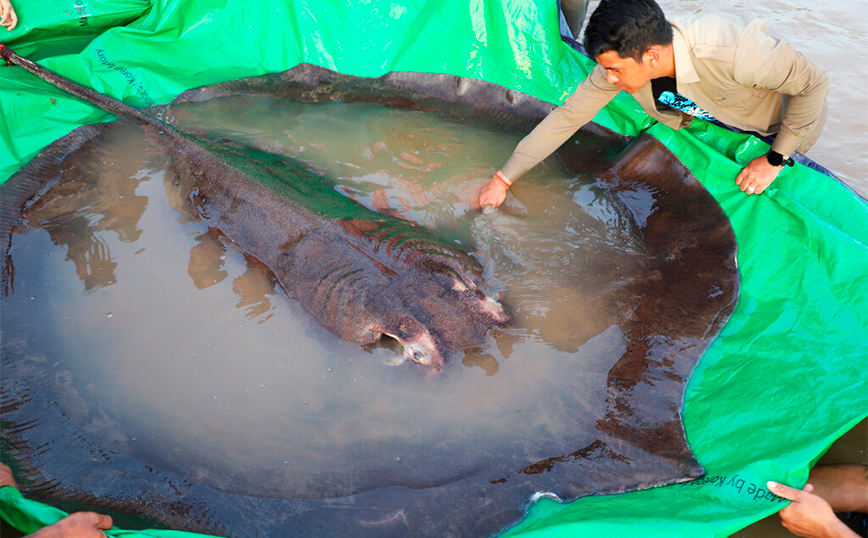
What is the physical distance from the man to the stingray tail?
3.06m

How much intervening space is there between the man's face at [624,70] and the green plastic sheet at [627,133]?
893mm

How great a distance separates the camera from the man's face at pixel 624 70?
131 inches

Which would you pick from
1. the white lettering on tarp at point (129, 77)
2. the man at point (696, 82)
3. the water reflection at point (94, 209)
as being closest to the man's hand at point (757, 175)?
the man at point (696, 82)

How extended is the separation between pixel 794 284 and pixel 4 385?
4913mm

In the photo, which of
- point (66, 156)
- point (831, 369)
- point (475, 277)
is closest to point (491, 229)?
point (475, 277)

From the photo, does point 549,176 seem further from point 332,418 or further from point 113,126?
point 113,126

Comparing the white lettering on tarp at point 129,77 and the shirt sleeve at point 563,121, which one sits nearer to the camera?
the shirt sleeve at point 563,121

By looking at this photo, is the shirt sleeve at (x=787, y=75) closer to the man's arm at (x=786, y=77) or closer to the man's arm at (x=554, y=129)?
the man's arm at (x=786, y=77)

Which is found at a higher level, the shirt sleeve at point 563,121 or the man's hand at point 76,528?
the shirt sleeve at point 563,121

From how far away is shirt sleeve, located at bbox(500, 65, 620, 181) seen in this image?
3.91 m

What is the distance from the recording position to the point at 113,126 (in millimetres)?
4562

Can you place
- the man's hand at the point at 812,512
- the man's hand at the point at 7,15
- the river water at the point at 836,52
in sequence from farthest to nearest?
the river water at the point at 836,52, the man's hand at the point at 7,15, the man's hand at the point at 812,512

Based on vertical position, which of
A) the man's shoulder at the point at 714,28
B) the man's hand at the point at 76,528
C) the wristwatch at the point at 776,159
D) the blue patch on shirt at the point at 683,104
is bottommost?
the man's hand at the point at 76,528

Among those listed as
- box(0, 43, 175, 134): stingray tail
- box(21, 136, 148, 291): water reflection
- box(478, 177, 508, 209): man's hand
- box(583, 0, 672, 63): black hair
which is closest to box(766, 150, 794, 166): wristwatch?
box(583, 0, 672, 63): black hair
